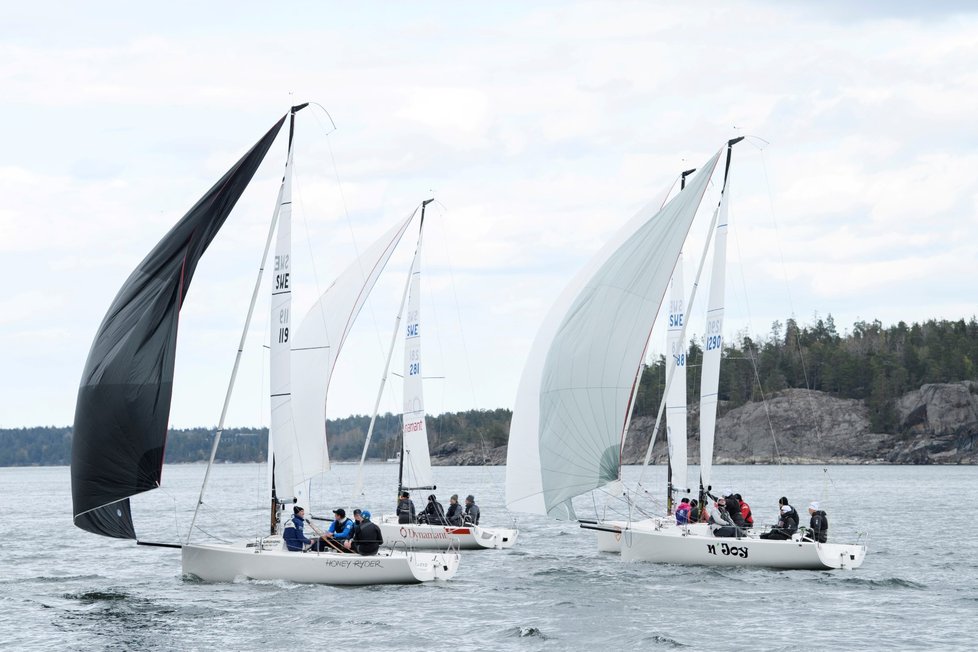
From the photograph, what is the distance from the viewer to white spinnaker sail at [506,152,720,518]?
2873 cm

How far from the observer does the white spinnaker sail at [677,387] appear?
33219mm

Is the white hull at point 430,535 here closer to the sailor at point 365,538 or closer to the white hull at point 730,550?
the white hull at point 730,550

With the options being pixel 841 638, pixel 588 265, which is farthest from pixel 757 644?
pixel 588 265

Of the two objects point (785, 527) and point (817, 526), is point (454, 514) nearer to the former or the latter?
point (785, 527)

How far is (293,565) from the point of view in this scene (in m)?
25.3

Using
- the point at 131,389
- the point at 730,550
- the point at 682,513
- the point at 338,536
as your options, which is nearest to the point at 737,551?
the point at 730,550

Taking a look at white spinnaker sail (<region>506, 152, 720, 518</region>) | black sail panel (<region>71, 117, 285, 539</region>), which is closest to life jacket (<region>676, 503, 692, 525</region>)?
white spinnaker sail (<region>506, 152, 720, 518</region>)

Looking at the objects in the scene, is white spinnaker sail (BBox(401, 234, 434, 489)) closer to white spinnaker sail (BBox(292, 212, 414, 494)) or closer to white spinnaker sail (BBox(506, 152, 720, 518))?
white spinnaker sail (BBox(292, 212, 414, 494))

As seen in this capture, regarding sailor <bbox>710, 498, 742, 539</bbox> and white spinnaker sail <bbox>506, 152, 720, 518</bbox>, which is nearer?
white spinnaker sail <bbox>506, 152, 720, 518</bbox>

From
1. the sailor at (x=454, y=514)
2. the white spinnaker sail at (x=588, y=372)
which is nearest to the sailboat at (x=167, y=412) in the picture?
the white spinnaker sail at (x=588, y=372)

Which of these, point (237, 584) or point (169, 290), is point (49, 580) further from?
point (169, 290)

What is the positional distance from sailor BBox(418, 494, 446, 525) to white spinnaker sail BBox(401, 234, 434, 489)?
3579 mm

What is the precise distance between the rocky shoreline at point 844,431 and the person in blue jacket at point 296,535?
106 meters

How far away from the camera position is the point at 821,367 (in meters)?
145
